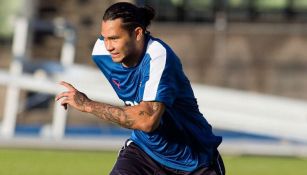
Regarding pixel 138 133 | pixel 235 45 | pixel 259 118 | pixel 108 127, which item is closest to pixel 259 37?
pixel 235 45

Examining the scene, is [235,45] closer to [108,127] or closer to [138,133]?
[108,127]

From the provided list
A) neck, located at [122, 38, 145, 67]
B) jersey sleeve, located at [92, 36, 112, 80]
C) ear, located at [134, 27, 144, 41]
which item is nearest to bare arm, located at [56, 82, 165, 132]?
neck, located at [122, 38, 145, 67]

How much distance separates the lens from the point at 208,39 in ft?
90.9

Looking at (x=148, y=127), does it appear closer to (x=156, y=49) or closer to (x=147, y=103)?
(x=147, y=103)

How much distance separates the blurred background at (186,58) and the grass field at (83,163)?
2317 mm

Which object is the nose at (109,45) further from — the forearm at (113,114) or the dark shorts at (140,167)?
the dark shorts at (140,167)

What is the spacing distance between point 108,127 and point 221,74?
403 cm

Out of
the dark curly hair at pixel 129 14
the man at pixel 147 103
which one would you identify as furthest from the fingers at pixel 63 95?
the dark curly hair at pixel 129 14

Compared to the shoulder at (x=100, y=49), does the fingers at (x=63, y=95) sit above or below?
below

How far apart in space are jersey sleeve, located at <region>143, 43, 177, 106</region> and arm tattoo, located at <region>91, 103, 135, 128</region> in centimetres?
17

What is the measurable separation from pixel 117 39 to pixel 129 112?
1.57 feet

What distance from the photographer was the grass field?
14430 mm

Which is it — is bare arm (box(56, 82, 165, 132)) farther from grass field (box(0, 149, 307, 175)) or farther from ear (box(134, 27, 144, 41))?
grass field (box(0, 149, 307, 175))

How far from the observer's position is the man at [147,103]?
6.86m
